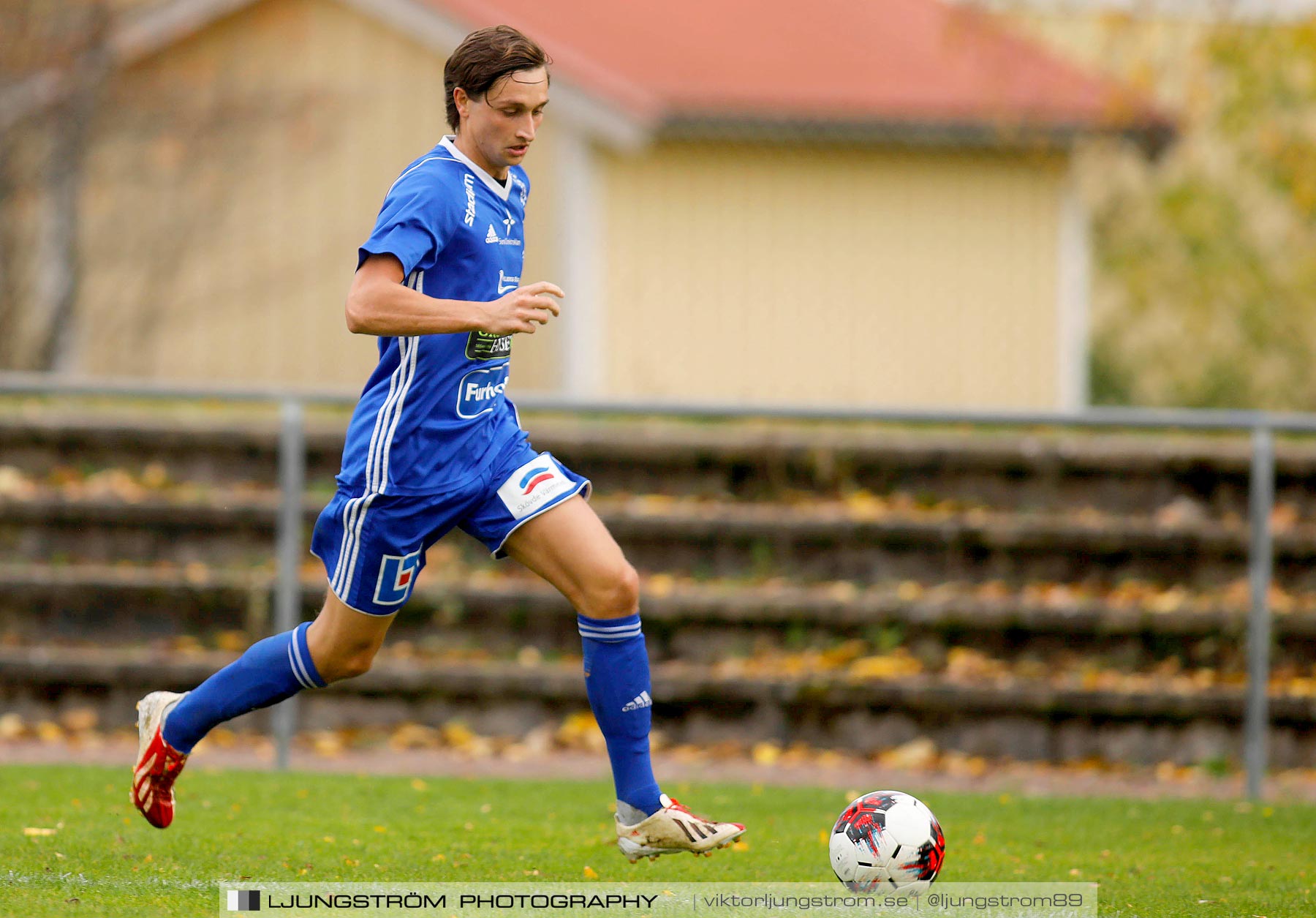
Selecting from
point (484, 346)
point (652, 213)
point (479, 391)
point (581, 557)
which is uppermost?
point (652, 213)

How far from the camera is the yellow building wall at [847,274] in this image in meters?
13.5

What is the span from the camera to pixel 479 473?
4910 mm

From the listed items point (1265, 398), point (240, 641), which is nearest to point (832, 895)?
point (240, 641)

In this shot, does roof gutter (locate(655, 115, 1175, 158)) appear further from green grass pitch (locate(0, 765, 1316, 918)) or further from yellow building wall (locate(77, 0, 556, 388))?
green grass pitch (locate(0, 765, 1316, 918))

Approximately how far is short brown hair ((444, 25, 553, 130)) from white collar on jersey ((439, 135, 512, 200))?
10 centimetres

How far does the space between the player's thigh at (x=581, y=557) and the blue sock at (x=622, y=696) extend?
0.06 m

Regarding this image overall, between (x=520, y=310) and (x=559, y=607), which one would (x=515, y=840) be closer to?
(x=520, y=310)

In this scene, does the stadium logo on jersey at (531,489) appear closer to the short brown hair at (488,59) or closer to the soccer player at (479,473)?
the soccer player at (479,473)

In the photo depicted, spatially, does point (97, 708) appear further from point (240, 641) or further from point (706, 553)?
point (706, 553)

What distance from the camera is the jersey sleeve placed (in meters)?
4.56

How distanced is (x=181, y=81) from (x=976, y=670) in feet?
27.9

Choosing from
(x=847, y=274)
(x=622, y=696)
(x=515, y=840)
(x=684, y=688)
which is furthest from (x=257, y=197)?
(x=622, y=696)

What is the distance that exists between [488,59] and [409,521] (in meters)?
1.33

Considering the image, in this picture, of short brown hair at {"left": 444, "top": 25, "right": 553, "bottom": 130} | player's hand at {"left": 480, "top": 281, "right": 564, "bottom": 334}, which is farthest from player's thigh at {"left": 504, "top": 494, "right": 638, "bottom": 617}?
short brown hair at {"left": 444, "top": 25, "right": 553, "bottom": 130}
